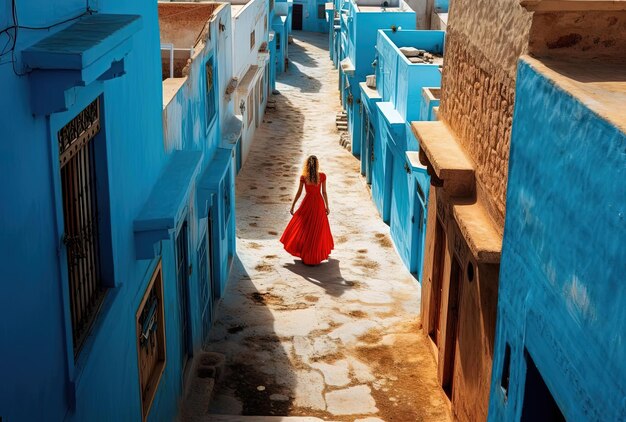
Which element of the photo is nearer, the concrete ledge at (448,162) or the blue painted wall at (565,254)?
the blue painted wall at (565,254)

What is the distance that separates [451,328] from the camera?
30.2 ft

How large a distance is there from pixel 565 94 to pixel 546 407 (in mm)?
2192

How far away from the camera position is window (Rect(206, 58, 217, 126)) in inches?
446

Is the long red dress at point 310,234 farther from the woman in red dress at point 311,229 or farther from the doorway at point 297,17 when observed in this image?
the doorway at point 297,17

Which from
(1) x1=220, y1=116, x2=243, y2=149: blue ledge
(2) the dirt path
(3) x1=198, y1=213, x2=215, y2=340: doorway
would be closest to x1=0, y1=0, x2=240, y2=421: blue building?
(3) x1=198, y1=213, x2=215, y2=340: doorway

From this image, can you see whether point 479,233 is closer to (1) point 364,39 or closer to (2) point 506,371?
(2) point 506,371

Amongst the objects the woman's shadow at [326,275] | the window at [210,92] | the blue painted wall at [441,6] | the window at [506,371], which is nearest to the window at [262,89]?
the blue painted wall at [441,6]

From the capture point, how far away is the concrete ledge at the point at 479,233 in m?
6.51

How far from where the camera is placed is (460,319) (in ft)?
27.9

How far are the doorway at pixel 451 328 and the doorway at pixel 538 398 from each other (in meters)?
3.13

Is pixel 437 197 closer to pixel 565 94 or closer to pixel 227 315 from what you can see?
pixel 227 315

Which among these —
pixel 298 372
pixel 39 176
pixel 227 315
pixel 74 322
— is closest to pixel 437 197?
pixel 298 372

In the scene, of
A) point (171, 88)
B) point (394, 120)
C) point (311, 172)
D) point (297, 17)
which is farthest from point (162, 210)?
point (297, 17)

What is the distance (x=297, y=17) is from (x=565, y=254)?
152ft
